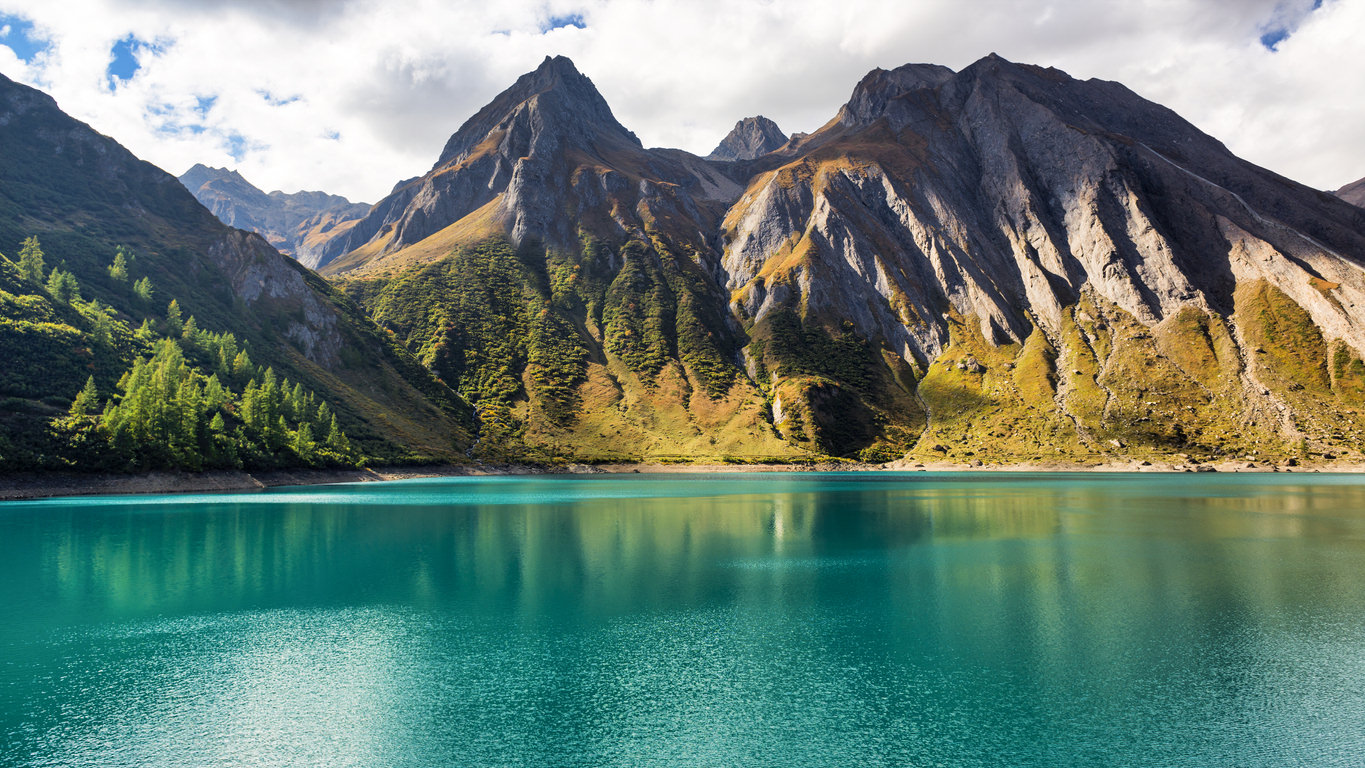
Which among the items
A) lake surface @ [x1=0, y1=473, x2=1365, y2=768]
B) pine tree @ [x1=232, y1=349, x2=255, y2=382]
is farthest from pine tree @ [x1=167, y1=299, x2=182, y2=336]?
lake surface @ [x1=0, y1=473, x2=1365, y2=768]

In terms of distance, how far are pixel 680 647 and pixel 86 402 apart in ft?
363

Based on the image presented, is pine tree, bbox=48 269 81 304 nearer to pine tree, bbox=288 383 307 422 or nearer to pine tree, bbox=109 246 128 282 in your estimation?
pine tree, bbox=109 246 128 282

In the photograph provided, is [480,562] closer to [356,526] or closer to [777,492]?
[356,526]

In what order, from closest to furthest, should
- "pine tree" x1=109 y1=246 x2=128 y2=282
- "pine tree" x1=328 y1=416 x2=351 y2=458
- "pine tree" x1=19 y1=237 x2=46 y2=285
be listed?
"pine tree" x1=19 y1=237 x2=46 y2=285
"pine tree" x1=328 y1=416 x2=351 y2=458
"pine tree" x1=109 y1=246 x2=128 y2=282

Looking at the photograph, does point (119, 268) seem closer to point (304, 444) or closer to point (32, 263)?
point (32, 263)

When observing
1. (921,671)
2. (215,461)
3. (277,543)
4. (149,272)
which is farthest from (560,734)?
(149,272)

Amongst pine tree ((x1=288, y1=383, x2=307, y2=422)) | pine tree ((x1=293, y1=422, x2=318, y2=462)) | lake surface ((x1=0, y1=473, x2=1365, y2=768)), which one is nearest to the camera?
lake surface ((x1=0, y1=473, x2=1365, y2=768))

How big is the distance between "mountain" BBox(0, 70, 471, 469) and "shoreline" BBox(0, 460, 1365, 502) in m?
2.78

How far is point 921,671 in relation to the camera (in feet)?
88.2

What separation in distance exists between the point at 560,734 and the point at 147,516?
7503 cm

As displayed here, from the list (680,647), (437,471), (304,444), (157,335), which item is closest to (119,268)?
(157,335)

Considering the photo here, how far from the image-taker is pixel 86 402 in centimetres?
10081

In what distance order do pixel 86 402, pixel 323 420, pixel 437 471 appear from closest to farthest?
1. pixel 86 402
2. pixel 323 420
3. pixel 437 471

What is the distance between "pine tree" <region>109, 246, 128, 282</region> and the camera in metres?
152
